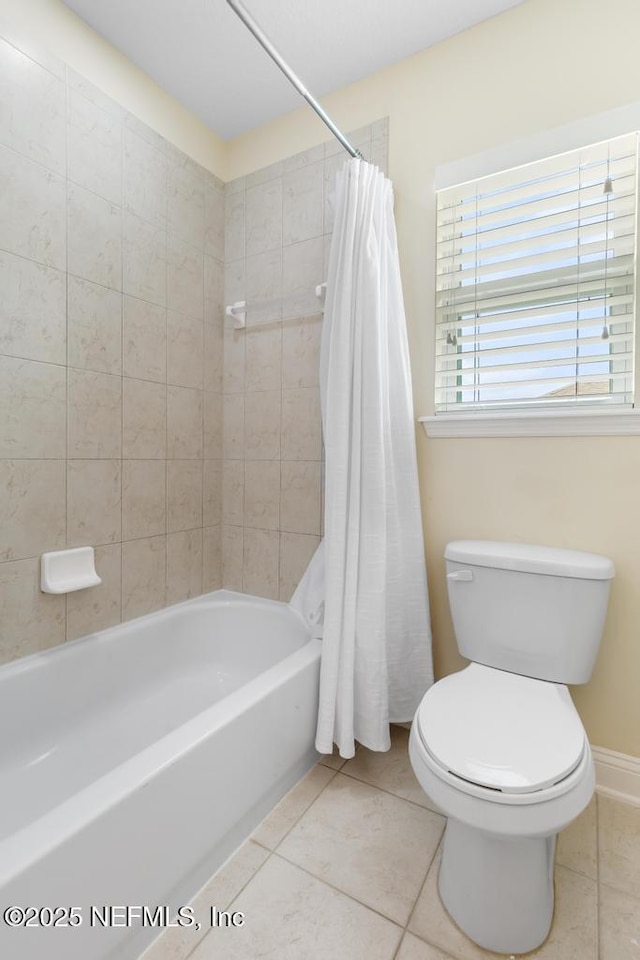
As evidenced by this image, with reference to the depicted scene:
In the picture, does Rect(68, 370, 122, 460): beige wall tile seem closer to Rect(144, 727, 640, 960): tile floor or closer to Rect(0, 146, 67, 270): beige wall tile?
Rect(0, 146, 67, 270): beige wall tile

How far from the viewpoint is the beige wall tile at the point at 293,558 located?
1.98m

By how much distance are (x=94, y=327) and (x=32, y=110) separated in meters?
0.65

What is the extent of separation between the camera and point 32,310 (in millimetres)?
1443

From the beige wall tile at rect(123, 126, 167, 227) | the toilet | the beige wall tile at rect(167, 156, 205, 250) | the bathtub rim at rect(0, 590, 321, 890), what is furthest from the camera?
the beige wall tile at rect(167, 156, 205, 250)

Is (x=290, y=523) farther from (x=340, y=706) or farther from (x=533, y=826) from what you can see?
(x=533, y=826)

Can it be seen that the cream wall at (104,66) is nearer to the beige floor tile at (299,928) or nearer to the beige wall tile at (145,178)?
the beige wall tile at (145,178)

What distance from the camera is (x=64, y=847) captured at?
2.58 feet

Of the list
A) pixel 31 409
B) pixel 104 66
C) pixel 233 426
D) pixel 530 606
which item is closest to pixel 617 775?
pixel 530 606

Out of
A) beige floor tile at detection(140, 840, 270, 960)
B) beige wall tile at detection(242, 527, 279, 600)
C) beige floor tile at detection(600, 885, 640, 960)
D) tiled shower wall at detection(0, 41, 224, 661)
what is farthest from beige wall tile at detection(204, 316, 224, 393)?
beige floor tile at detection(600, 885, 640, 960)

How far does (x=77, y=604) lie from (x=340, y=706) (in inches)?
38.3

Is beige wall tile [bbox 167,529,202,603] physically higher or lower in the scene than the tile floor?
higher

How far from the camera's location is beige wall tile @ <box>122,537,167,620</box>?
1.78 m

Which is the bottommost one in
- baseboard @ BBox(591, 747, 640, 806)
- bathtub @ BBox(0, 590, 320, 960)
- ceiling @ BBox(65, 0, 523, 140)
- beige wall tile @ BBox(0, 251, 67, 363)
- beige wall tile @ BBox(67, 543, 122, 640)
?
baseboard @ BBox(591, 747, 640, 806)

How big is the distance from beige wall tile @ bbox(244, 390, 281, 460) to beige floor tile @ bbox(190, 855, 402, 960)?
57.0 inches
